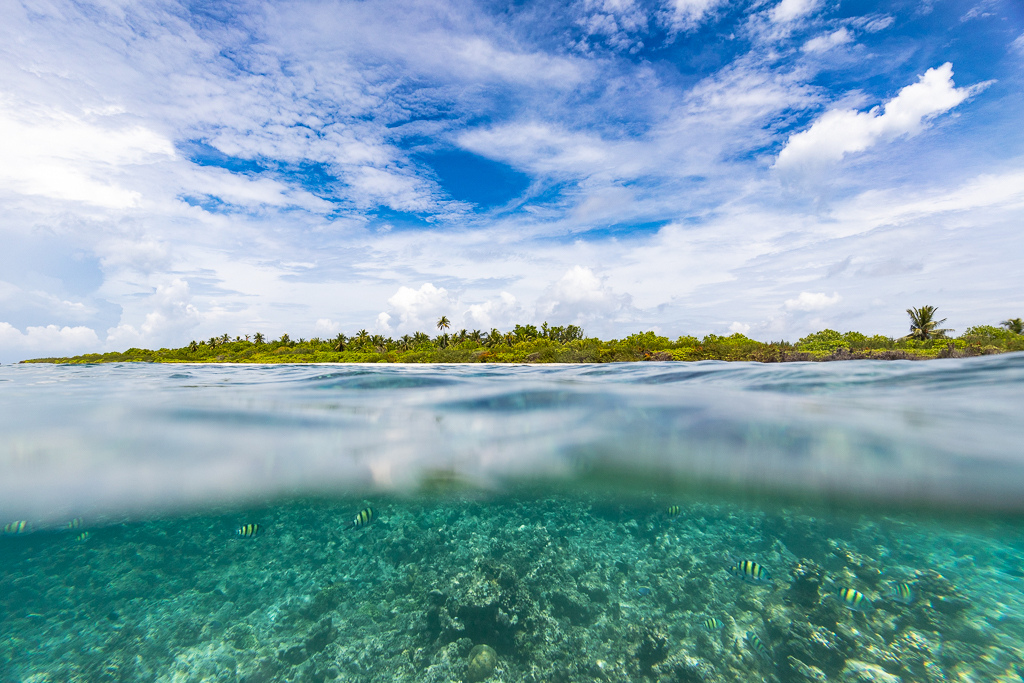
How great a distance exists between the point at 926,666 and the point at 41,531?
36.2 feet

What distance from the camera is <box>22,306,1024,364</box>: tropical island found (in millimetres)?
24792

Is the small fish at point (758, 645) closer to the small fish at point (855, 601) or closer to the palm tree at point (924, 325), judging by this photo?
the small fish at point (855, 601)

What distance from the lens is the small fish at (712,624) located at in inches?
163

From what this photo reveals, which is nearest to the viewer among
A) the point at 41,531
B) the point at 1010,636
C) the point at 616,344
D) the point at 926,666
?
the point at 926,666

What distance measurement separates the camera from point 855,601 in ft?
13.9

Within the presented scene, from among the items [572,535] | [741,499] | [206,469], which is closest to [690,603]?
[572,535]

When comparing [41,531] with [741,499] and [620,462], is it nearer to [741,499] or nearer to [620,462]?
[620,462]

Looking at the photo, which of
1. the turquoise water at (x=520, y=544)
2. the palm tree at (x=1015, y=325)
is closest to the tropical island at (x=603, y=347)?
the palm tree at (x=1015, y=325)

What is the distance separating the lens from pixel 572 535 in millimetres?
5695

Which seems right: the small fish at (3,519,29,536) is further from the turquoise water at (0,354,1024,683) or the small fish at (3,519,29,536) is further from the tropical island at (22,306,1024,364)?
the tropical island at (22,306,1024,364)

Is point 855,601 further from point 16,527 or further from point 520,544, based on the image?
point 16,527

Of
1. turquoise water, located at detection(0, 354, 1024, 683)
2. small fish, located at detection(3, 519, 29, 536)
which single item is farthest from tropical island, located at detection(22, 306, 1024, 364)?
small fish, located at detection(3, 519, 29, 536)

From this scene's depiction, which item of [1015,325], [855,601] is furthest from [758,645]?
[1015,325]

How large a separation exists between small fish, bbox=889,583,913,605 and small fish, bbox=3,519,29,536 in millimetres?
11558
